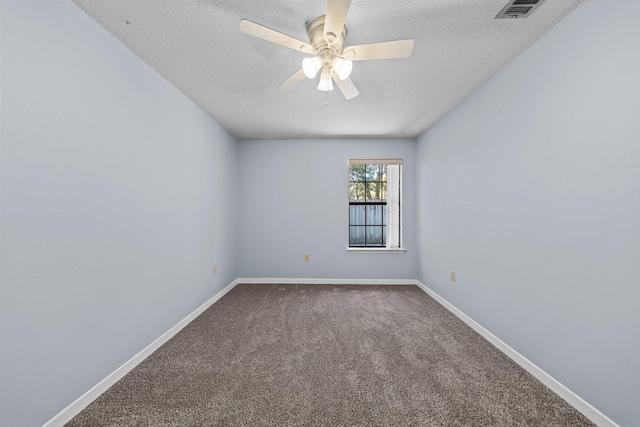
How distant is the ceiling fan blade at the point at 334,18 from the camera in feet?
4.19

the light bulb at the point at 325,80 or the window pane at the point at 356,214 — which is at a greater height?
the light bulb at the point at 325,80

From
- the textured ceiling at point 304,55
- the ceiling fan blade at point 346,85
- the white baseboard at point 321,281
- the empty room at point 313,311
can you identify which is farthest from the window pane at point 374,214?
the ceiling fan blade at point 346,85

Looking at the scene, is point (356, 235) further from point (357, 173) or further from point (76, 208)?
point (76, 208)

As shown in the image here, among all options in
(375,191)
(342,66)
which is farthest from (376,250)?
(342,66)

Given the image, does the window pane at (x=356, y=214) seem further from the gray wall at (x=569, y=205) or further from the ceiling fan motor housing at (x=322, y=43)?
the ceiling fan motor housing at (x=322, y=43)

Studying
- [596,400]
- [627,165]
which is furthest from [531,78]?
[596,400]

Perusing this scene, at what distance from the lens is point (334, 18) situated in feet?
4.53

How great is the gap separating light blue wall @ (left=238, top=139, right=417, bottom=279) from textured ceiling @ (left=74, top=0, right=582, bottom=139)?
1.15 meters

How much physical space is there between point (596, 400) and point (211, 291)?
3548mm

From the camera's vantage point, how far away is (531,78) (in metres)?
1.96

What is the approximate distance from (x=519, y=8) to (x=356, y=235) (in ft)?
11.6

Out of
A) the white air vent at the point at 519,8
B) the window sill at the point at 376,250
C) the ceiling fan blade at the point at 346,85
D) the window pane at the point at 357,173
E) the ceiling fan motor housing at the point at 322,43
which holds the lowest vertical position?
the window sill at the point at 376,250

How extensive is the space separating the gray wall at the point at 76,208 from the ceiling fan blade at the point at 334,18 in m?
1.48

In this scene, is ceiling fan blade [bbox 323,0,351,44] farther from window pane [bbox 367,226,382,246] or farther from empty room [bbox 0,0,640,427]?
window pane [bbox 367,226,382,246]
